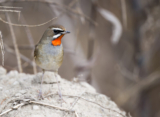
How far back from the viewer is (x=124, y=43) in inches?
317

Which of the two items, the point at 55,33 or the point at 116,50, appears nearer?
the point at 55,33

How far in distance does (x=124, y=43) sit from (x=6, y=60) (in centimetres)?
411

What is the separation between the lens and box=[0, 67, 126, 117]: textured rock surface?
7.41 feet

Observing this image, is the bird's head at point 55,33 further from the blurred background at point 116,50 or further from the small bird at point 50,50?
the blurred background at point 116,50

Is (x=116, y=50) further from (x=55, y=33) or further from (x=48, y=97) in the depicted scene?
(x=48, y=97)

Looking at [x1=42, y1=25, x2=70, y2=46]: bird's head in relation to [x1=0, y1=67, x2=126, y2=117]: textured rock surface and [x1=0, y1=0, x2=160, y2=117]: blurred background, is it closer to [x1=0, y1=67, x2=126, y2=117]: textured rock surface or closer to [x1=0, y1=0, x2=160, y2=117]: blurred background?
[x1=0, y1=67, x2=126, y2=117]: textured rock surface

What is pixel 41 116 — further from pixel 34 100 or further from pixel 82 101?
pixel 82 101

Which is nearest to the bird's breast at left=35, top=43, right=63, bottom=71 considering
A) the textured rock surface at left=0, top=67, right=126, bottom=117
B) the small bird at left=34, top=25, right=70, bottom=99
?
the small bird at left=34, top=25, right=70, bottom=99

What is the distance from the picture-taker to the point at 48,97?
252 centimetres

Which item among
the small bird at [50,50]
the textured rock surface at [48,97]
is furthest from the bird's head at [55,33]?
the textured rock surface at [48,97]

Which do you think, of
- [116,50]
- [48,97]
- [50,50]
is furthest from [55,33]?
[116,50]

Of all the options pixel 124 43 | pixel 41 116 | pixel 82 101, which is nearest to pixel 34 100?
pixel 41 116

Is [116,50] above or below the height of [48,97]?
above

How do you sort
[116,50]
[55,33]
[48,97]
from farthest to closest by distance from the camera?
1. [116,50]
2. [55,33]
3. [48,97]
